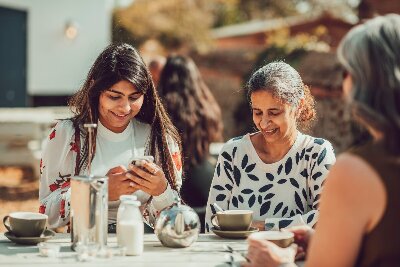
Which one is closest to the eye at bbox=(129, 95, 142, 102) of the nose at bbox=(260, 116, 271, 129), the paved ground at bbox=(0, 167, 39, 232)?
the nose at bbox=(260, 116, 271, 129)

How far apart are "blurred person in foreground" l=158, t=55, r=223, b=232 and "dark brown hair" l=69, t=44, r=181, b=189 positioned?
3.83 ft

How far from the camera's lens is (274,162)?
3.29 m

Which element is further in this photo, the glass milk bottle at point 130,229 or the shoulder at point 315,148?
the shoulder at point 315,148

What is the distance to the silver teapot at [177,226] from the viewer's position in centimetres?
256

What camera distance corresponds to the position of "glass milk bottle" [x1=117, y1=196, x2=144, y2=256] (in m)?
2.46

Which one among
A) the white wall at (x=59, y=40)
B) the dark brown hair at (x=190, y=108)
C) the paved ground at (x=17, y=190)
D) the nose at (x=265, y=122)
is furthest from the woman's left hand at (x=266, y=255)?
the white wall at (x=59, y=40)

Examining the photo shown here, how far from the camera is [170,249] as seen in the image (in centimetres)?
259

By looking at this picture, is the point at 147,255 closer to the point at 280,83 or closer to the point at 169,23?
the point at 280,83

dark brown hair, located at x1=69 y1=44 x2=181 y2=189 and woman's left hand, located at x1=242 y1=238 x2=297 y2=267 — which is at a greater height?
dark brown hair, located at x1=69 y1=44 x2=181 y2=189

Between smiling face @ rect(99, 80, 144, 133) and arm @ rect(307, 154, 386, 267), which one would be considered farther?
smiling face @ rect(99, 80, 144, 133)

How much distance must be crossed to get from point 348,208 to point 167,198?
52.9 inches

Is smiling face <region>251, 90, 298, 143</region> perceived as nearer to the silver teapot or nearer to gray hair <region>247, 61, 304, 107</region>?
gray hair <region>247, 61, 304, 107</region>

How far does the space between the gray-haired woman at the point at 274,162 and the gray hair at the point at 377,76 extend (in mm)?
1308

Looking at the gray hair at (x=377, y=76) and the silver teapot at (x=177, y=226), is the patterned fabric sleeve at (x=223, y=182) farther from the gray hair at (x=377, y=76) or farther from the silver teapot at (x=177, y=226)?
the gray hair at (x=377, y=76)
